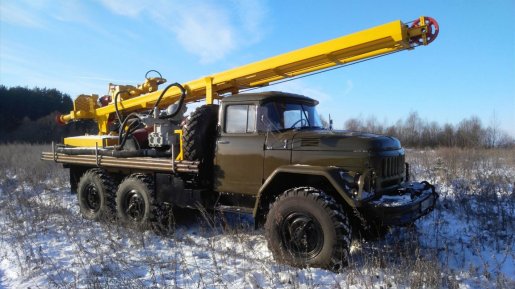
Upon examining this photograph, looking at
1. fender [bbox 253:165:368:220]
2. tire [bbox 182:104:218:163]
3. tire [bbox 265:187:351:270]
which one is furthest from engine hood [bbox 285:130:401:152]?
tire [bbox 182:104:218:163]

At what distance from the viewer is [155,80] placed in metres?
9.09

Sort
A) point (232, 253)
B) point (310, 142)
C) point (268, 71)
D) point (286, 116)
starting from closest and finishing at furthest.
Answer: point (310, 142), point (232, 253), point (286, 116), point (268, 71)

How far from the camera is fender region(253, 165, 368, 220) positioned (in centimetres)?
493

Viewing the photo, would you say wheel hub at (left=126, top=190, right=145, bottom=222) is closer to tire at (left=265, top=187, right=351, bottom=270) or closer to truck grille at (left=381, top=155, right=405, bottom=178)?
tire at (left=265, top=187, right=351, bottom=270)

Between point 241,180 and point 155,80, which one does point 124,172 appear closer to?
point 155,80

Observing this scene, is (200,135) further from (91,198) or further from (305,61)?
(91,198)

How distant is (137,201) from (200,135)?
1969 millimetres

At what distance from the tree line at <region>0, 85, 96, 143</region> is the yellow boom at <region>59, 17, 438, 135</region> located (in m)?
30.4

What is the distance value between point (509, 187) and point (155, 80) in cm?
858

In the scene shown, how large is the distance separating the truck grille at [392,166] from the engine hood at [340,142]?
0.16 meters

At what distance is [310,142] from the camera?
5.53 meters

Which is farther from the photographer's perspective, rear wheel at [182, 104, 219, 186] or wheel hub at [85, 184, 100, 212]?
wheel hub at [85, 184, 100, 212]

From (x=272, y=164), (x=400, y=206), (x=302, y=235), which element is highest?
(x=272, y=164)

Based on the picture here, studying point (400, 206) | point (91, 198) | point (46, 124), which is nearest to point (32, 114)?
point (46, 124)
